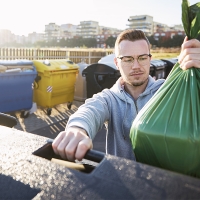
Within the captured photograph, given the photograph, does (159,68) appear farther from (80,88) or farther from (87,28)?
(87,28)

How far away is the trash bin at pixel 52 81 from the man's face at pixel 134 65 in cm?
476

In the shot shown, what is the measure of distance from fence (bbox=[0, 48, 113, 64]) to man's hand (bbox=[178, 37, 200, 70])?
1008 centimetres

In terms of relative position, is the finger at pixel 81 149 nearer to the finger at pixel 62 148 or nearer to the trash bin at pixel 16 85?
the finger at pixel 62 148

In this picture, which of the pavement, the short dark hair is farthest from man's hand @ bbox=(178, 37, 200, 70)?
the pavement

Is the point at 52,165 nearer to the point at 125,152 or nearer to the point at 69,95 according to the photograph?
the point at 125,152

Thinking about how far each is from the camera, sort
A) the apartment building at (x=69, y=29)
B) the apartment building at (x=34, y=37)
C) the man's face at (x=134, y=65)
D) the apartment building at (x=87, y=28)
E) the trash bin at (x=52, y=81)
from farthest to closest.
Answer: the apartment building at (x=69, y=29) < the apartment building at (x=87, y=28) < the apartment building at (x=34, y=37) < the trash bin at (x=52, y=81) < the man's face at (x=134, y=65)

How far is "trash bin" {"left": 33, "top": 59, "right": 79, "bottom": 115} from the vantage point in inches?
268

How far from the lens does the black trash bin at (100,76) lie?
6.68 m

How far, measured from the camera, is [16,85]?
6309 mm

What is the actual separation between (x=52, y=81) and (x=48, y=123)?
1.10 meters

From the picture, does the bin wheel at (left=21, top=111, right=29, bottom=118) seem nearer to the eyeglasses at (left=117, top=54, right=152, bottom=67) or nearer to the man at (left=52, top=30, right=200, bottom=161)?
the man at (left=52, top=30, right=200, bottom=161)

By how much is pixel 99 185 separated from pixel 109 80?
623 centimetres

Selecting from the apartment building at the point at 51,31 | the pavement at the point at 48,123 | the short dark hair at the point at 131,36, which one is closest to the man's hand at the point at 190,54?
the short dark hair at the point at 131,36

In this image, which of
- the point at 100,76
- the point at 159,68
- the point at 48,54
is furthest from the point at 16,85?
the point at 48,54
